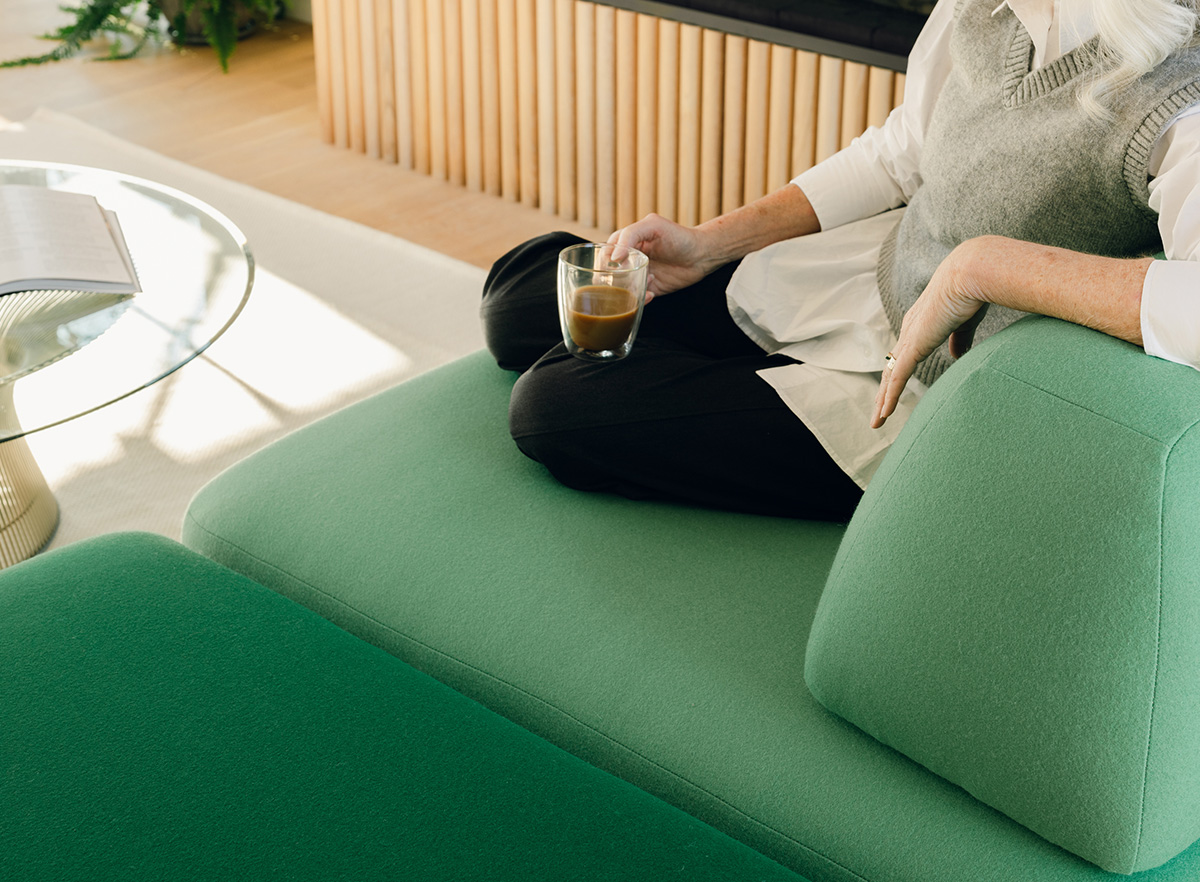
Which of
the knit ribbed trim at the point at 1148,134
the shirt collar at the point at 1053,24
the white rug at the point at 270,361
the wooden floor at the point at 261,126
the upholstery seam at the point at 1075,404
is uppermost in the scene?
the shirt collar at the point at 1053,24

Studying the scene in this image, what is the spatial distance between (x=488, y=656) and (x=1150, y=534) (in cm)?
53

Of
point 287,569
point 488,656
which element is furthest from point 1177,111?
point 287,569

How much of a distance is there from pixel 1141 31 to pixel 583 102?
1966 mm

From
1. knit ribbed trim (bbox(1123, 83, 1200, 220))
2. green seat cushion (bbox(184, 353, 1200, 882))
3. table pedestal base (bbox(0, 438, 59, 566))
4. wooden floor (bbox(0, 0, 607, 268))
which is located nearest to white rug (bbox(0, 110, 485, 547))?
table pedestal base (bbox(0, 438, 59, 566))

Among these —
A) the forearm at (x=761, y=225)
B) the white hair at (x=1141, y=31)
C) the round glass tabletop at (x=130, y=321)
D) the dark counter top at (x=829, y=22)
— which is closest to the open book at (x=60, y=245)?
the round glass tabletop at (x=130, y=321)

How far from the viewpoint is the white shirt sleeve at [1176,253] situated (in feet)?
2.69

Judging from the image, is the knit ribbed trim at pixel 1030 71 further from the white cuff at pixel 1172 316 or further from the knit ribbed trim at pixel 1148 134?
the white cuff at pixel 1172 316

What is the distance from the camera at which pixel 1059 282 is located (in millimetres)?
892

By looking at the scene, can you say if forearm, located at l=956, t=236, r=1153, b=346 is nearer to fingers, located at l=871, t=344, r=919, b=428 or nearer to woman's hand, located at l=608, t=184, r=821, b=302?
fingers, located at l=871, t=344, r=919, b=428

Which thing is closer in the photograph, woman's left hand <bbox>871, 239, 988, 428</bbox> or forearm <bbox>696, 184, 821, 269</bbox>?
woman's left hand <bbox>871, 239, 988, 428</bbox>

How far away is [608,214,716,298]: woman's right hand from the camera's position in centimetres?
135

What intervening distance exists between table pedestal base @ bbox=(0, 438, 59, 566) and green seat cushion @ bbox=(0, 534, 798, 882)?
71 centimetres

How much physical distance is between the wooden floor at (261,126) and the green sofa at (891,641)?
174cm

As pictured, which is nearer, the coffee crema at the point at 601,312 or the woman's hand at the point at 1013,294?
the woman's hand at the point at 1013,294
